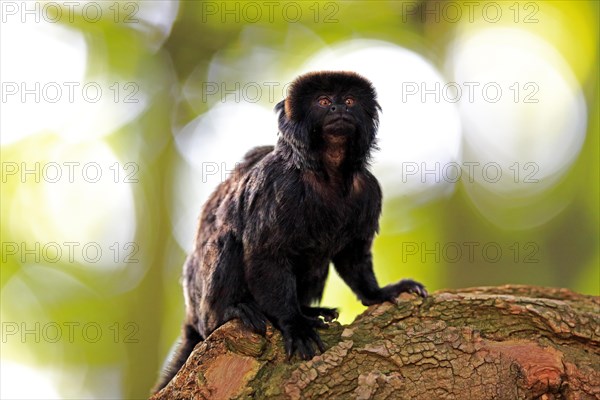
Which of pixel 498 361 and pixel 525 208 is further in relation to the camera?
pixel 525 208

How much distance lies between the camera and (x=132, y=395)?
32.1 feet

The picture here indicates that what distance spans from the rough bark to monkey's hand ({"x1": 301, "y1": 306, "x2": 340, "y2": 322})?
44 centimetres

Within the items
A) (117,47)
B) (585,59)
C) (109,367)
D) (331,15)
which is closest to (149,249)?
(109,367)

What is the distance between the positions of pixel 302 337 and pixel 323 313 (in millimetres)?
691

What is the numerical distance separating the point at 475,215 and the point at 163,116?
227 inches

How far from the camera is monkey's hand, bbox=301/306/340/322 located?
4.61 metres

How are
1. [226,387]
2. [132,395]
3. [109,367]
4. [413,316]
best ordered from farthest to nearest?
[109,367] < [132,395] < [413,316] < [226,387]

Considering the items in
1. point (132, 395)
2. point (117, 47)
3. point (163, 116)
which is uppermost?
point (117, 47)

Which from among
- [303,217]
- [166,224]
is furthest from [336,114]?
[166,224]

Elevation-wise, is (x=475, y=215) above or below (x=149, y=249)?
above

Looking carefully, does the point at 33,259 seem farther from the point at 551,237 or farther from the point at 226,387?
the point at 551,237

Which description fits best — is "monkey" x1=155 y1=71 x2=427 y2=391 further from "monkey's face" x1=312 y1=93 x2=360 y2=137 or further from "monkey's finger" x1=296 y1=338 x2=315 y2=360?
"monkey's finger" x1=296 y1=338 x2=315 y2=360

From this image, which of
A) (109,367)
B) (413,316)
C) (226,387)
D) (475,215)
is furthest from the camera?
(475,215)

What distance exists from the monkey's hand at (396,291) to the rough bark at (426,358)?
20 cm
